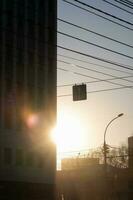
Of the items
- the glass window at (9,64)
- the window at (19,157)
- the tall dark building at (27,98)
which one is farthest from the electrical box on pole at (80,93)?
the window at (19,157)

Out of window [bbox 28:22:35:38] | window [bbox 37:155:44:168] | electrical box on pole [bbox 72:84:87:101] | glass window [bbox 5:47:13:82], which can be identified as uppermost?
window [bbox 28:22:35:38]

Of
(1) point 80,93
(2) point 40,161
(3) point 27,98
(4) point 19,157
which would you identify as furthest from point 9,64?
(1) point 80,93

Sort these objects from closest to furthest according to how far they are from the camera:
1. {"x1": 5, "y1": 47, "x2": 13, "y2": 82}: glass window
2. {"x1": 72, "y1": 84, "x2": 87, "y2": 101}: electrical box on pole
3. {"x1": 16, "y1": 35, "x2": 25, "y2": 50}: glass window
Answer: {"x1": 72, "y1": 84, "x2": 87, "y2": 101}: electrical box on pole < {"x1": 5, "y1": 47, "x2": 13, "y2": 82}: glass window < {"x1": 16, "y1": 35, "x2": 25, "y2": 50}: glass window

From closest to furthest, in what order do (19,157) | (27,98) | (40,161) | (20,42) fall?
1. (19,157)
2. (20,42)
3. (27,98)
4. (40,161)

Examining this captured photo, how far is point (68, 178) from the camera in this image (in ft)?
247

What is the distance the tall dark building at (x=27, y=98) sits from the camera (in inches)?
1918

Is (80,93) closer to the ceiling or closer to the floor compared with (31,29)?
closer to the floor

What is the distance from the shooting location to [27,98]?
166ft

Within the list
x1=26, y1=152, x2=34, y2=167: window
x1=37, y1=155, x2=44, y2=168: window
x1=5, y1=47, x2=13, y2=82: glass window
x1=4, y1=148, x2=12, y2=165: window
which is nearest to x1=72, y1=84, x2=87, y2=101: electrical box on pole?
x1=5, y1=47, x2=13, y2=82: glass window

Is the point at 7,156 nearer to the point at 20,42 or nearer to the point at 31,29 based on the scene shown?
the point at 20,42

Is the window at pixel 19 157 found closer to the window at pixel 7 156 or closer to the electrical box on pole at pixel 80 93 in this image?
the window at pixel 7 156

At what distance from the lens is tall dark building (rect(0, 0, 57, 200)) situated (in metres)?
48.7

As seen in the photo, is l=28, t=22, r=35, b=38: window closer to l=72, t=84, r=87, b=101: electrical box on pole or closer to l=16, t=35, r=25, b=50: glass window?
l=16, t=35, r=25, b=50: glass window

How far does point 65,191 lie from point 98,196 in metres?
9.07
